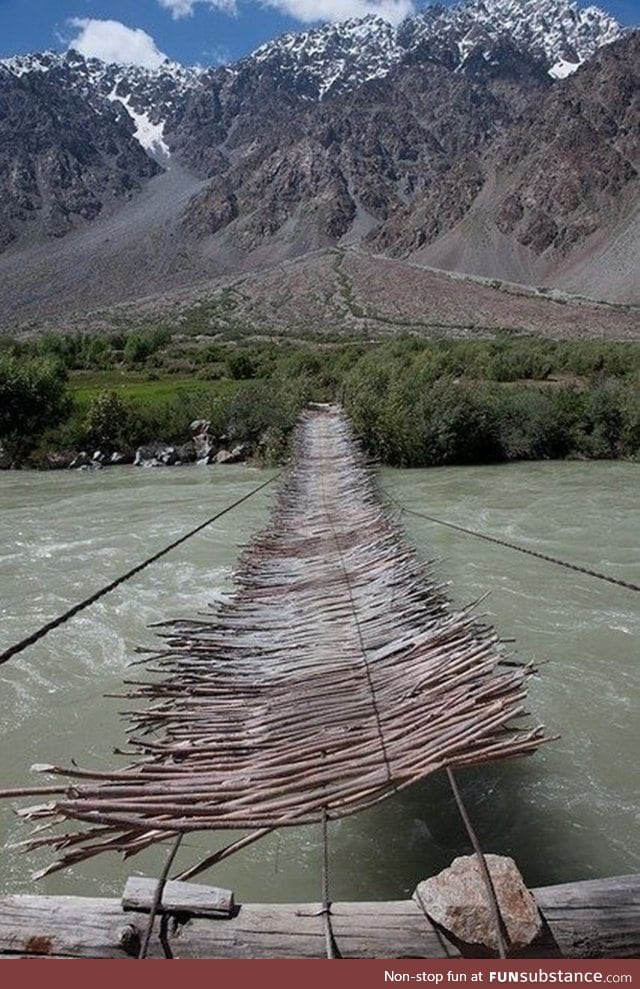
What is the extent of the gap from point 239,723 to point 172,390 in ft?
113

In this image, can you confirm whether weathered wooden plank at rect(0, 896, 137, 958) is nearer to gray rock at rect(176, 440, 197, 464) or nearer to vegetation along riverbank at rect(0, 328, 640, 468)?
vegetation along riverbank at rect(0, 328, 640, 468)

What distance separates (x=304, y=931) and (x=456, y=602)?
6.91m

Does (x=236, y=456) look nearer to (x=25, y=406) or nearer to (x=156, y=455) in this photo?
(x=156, y=455)

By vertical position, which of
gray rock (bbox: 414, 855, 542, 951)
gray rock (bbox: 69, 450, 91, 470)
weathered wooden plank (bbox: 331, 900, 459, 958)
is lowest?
gray rock (bbox: 69, 450, 91, 470)

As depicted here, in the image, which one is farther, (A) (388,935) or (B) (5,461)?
(B) (5,461)

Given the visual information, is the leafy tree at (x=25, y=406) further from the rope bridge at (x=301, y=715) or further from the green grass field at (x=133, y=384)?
the rope bridge at (x=301, y=715)

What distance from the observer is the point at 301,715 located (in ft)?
12.5

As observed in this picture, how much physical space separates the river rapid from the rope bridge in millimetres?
770

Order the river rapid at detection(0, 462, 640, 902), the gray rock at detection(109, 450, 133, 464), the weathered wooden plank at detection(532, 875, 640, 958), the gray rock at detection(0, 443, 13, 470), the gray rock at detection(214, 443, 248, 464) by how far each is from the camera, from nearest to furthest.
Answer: the weathered wooden plank at detection(532, 875, 640, 958) → the river rapid at detection(0, 462, 640, 902) → the gray rock at detection(214, 443, 248, 464) → the gray rock at detection(109, 450, 133, 464) → the gray rock at detection(0, 443, 13, 470)

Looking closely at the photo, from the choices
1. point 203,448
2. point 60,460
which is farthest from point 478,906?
point 60,460

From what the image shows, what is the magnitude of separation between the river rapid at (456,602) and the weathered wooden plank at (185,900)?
1.93m

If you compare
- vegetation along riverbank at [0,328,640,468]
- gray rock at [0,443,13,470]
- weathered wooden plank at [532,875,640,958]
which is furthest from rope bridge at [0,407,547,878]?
gray rock at [0,443,13,470]

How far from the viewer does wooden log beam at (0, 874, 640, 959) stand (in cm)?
234

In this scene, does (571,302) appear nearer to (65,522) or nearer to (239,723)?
(65,522)
